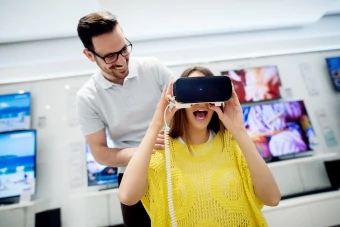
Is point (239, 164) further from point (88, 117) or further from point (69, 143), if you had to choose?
point (69, 143)

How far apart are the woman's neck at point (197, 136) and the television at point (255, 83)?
70.5 inches

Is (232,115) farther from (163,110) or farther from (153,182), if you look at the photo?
(153,182)

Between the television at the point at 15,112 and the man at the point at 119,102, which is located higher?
the television at the point at 15,112

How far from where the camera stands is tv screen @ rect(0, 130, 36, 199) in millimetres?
2031

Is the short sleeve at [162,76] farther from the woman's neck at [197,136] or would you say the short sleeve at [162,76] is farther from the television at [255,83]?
the television at [255,83]

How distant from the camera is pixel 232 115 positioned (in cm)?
90

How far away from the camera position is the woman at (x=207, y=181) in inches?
31.5

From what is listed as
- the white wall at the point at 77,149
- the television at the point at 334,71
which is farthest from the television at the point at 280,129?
the television at the point at 334,71

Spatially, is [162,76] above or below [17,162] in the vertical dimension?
above

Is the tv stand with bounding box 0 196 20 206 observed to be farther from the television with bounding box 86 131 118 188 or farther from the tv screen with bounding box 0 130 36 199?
the television with bounding box 86 131 118 188

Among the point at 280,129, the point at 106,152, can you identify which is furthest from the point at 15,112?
the point at 280,129

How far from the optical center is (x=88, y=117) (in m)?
1.18

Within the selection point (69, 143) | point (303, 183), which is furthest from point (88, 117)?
point (303, 183)

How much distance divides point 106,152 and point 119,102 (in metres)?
0.31
